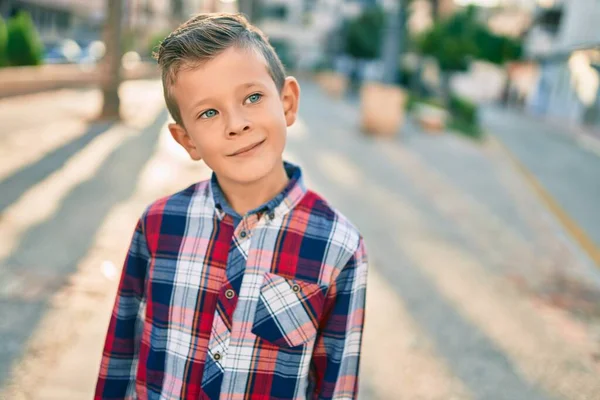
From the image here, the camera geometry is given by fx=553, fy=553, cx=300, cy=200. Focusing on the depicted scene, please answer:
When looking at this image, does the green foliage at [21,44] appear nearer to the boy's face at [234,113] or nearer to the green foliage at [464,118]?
the green foliage at [464,118]

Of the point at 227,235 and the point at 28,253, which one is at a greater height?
the point at 227,235

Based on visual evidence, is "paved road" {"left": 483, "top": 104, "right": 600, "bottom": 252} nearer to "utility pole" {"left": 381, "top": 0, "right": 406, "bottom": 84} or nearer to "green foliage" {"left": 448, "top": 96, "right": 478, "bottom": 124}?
"green foliage" {"left": 448, "top": 96, "right": 478, "bottom": 124}

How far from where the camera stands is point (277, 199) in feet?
4.32

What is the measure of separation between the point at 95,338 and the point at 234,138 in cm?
194

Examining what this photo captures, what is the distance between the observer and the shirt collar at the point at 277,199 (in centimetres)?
130

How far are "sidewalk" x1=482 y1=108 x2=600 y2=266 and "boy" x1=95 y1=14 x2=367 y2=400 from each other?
14.7ft

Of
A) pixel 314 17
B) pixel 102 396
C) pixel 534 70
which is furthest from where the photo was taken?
pixel 314 17

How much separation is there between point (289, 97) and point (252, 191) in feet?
0.86

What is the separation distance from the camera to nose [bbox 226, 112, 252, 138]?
47.5 inches

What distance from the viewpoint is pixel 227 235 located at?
4.31ft

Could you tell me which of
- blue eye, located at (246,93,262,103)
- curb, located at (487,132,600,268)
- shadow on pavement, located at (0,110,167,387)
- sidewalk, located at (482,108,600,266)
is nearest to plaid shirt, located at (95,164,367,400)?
blue eye, located at (246,93,262,103)

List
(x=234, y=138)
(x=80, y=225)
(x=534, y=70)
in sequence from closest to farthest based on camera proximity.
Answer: (x=234, y=138)
(x=80, y=225)
(x=534, y=70)

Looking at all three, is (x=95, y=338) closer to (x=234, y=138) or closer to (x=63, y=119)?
(x=234, y=138)

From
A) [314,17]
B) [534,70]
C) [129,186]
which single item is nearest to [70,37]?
[314,17]
